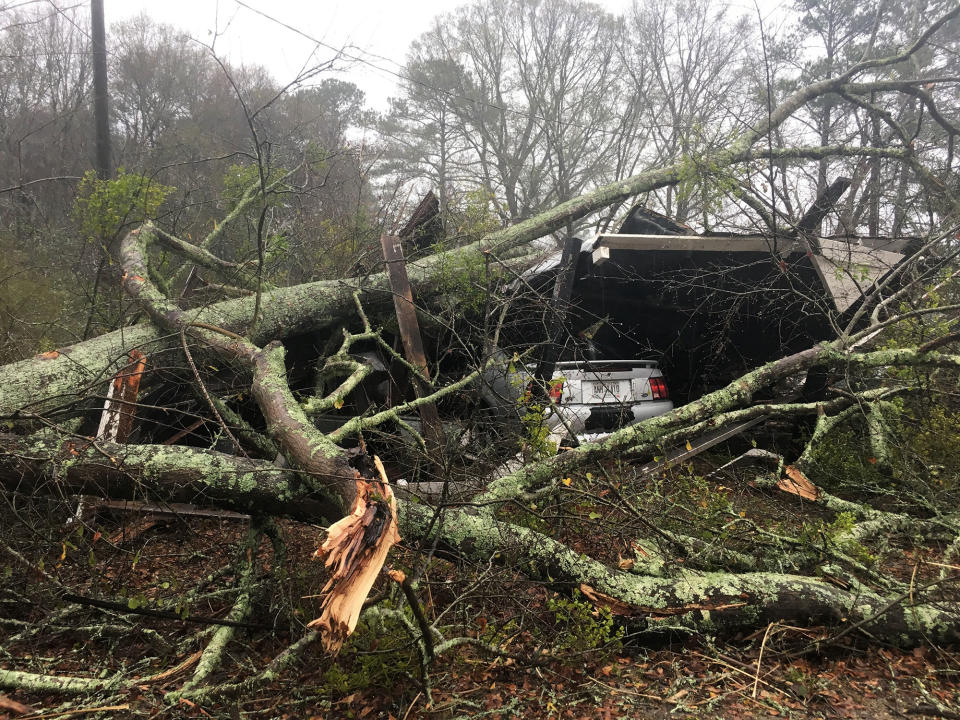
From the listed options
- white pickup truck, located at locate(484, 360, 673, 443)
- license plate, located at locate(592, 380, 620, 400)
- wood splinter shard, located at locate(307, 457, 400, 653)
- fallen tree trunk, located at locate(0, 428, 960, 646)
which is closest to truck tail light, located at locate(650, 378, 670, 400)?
white pickup truck, located at locate(484, 360, 673, 443)

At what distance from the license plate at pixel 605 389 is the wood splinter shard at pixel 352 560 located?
9.65ft

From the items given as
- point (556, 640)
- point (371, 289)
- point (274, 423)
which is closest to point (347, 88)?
point (371, 289)

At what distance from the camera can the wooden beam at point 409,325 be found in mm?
4738

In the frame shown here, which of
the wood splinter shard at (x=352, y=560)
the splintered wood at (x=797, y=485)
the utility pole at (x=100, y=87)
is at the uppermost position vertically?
the utility pole at (x=100, y=87)

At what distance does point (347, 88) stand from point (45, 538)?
17830mm

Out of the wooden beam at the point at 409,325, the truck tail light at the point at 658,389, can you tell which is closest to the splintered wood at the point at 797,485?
the truck tail light at the point at 658,389

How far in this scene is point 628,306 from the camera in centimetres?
655

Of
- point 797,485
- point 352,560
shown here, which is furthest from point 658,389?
point 352,560

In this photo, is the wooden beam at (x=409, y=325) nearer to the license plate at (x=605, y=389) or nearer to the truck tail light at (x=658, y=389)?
the license plate at (x=605, y=389)

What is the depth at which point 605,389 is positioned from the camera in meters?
4.78

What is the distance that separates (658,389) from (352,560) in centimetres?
371

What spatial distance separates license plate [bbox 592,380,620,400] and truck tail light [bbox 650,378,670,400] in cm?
35

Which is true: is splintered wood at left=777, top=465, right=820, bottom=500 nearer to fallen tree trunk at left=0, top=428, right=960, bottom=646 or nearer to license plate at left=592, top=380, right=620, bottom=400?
fallen tree trunk at left=0, top=428, right=960, bottom=646

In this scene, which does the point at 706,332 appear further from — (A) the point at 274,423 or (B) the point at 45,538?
(B) the point at 45,538
